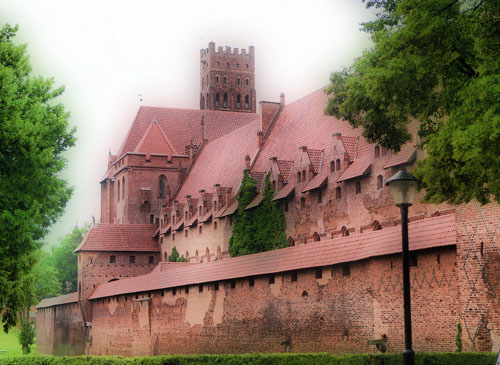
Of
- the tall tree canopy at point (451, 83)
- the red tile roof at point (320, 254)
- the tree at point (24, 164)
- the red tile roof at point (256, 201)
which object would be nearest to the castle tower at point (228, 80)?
the red tile roof at point (256, 201)

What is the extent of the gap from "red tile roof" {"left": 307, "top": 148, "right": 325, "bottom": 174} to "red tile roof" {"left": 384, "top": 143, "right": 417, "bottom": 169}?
768 centimetres

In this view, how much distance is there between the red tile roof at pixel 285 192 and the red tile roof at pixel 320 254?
253 inches

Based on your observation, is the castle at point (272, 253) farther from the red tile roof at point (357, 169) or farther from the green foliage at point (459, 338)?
the green foliage at point (459, 338)

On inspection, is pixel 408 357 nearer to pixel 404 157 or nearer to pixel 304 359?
pixel 304 359

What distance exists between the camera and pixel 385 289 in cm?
2612

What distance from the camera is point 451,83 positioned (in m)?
18.0

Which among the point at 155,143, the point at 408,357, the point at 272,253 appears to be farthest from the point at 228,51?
the point at 408,357

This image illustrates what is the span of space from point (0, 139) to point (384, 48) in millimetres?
12228

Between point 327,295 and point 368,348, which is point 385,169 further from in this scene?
point 368,348

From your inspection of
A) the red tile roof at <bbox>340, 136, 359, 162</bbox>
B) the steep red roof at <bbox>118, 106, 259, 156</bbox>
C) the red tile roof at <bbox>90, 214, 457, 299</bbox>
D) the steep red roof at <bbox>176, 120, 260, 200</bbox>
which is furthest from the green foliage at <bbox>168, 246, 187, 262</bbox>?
the red tile roof at <bbox>340, 136, 359, 162</bbox>

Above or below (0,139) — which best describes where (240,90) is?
above

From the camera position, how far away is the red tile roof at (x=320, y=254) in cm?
2458

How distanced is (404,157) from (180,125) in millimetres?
40662

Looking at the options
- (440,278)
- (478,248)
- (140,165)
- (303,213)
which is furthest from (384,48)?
(140,165)
